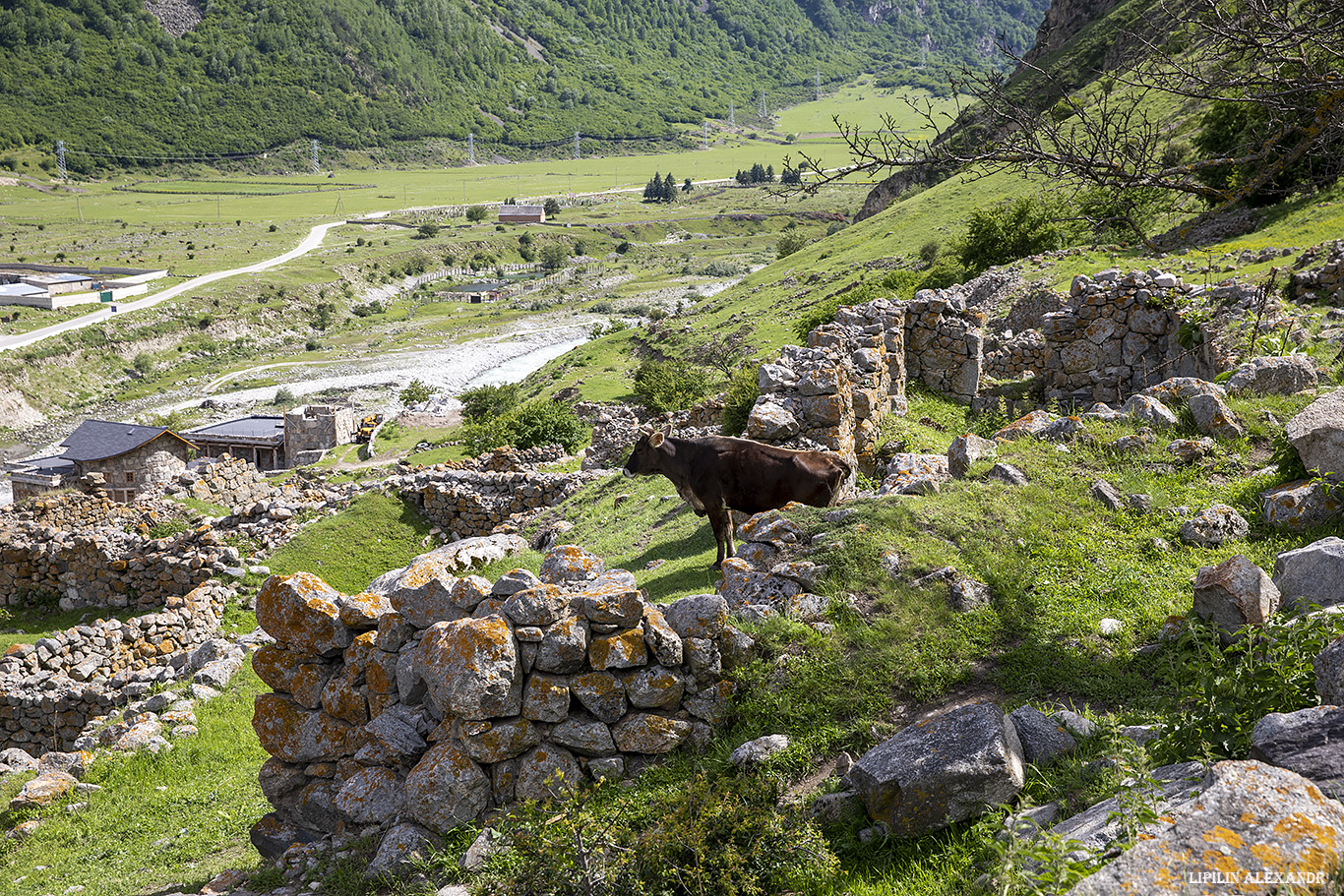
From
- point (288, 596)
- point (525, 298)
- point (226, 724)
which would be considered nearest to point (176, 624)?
point (226, 724)

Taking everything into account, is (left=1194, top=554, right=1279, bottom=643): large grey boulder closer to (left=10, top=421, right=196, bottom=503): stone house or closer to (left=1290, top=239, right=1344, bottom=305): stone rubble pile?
(left=1290, top=239, right=1344, bottom=305): stone rubble pile

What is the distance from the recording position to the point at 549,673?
8164mm

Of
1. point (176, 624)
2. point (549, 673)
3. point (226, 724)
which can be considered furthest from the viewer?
point (176, 624)

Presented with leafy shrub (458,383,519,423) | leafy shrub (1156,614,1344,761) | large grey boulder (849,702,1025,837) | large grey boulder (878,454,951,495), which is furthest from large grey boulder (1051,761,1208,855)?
leafy shrub (458,383,519,423)

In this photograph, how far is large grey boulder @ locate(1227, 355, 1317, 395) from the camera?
46.2 ft

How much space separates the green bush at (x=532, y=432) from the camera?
34250 millimetres

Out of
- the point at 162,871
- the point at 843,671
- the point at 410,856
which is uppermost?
the point at 843,671

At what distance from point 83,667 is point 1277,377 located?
24588 mm

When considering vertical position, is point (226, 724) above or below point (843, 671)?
below

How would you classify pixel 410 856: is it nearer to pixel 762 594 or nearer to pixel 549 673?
pixel 549 673

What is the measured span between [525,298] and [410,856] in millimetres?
108506

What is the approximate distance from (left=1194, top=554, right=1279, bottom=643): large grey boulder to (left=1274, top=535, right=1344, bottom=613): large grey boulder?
175 millimetres

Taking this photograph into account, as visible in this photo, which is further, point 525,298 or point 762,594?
point 525,298

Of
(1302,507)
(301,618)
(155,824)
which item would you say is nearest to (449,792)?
(301,618)
